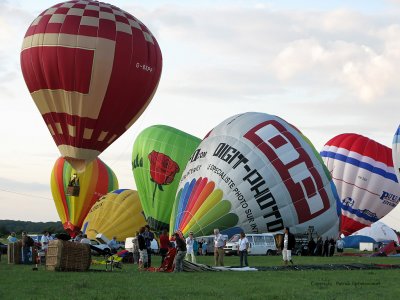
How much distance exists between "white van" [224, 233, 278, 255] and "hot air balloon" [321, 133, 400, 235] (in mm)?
15884

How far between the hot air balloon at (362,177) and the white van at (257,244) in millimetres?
15884

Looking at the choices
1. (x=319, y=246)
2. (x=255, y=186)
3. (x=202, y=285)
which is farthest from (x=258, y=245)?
(x=202, y=285)

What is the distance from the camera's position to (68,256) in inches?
879

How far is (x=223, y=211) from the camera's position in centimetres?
3516

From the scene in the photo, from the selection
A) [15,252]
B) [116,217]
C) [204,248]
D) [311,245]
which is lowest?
[15,252]

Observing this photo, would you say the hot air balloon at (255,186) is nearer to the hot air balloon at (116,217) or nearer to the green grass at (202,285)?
the green grass at (202,285)

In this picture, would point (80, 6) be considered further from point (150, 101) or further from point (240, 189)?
point (240, 189)

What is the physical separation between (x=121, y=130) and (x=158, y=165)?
13.0 metres

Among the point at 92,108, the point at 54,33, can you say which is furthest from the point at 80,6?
the point at 92,108

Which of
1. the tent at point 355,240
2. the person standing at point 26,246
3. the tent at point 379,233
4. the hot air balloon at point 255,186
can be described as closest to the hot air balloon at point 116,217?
the hot air balloon at point 255,186

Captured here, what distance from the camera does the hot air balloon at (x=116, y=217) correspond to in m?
49.5

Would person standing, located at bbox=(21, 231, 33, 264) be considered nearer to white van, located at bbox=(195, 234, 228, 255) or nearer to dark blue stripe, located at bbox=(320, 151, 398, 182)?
white van, located at bbox=(195, 234, 228, 255)

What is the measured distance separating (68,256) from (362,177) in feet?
110

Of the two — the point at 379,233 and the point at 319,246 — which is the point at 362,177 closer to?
the point at 319,246
